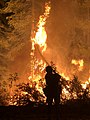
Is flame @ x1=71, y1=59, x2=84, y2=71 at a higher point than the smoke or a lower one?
lower

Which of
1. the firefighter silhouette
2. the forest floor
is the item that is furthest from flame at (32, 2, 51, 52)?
the firefighter silhouette

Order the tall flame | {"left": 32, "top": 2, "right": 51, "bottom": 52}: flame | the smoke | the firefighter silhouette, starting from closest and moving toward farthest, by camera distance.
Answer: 1. the firefighter silhouette
2. the tall flame
3. {"left": 32, "top": 2, "right": 51, "bottom": 52}: flame
4. the smoke

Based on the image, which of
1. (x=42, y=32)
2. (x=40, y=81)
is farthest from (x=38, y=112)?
(x=42, y=32)

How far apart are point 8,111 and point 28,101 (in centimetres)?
133

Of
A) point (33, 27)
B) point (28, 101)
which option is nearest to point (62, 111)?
point (28, 101)

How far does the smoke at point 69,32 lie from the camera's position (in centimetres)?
2219

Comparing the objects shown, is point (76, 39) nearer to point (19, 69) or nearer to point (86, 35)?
point (86, 35)

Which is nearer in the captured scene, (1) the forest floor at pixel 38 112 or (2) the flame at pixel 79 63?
(1) the forest floor at pixel 38 112

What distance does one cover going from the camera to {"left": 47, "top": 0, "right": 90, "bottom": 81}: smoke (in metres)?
22.2

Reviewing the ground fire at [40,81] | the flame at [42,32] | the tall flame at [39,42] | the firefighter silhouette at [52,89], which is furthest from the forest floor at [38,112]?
the flame at [42,32]

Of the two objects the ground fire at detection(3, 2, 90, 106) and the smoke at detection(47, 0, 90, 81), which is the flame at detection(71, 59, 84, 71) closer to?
the ground fire at detection(3, 2, 90, 106)

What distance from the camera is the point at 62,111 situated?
12180 millimetres

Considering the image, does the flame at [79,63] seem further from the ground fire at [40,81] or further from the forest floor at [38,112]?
the forest floor at [38,112]

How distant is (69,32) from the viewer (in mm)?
22953
